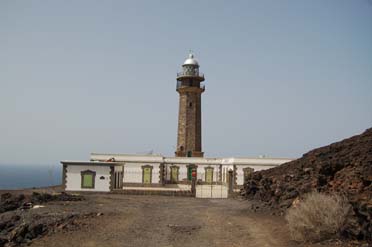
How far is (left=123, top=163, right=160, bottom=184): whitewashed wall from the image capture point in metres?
38.7

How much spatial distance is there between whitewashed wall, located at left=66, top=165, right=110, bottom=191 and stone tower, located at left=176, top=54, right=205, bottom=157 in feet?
50.9

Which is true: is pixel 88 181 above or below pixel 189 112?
below

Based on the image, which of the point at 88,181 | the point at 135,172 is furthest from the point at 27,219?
the point at 135,172

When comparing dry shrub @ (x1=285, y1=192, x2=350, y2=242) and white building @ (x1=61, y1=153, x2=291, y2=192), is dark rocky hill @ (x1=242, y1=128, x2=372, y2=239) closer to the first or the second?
dry shrub @ (x1=285, y1=192, x2=350, y2=242)

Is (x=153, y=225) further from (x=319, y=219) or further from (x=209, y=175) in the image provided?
(x=209, y=175)

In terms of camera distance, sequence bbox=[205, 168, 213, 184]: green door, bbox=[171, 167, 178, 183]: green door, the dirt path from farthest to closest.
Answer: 1. bbox=[205, 168, 213, 184]: green door
2. bbox=[171, 167, 178, 183]: green door
3. the dirt path

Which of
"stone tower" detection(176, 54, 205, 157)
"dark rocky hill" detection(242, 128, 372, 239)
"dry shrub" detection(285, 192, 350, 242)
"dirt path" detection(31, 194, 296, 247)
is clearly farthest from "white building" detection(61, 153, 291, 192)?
"dry shrub" detection(285, 192, 350, 242)

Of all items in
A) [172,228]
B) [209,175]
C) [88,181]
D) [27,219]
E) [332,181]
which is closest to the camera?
[172,228]

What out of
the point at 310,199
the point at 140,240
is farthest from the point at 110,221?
the point at 310,199

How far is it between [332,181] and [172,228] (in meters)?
7.42

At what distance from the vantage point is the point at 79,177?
29500 millimetres

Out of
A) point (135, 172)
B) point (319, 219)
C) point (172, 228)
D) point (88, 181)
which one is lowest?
point (172, 228)

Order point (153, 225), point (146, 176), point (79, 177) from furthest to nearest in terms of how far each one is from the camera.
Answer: point (146, 176)
point (79, 177)
point (153, 225)

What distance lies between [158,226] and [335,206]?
6910mm
